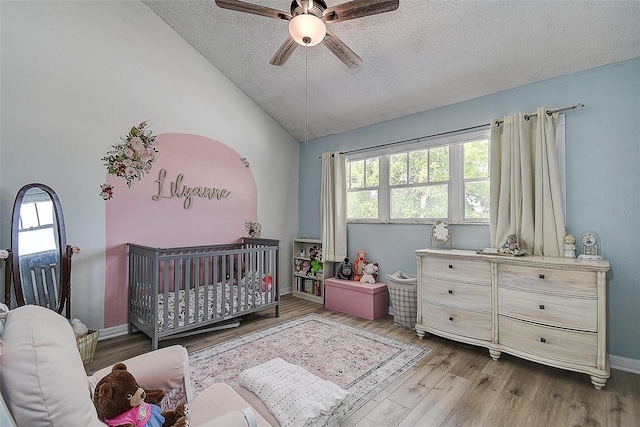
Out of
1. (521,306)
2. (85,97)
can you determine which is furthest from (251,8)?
(521,306)

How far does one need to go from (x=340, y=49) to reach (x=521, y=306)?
93.8 inches

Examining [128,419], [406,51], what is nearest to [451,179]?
[406,51]

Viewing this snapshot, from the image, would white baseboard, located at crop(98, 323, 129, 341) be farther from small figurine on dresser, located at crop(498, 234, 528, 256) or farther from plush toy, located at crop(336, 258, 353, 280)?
A: small figurine on dresser, located at crop(498, 234, 528, 256)

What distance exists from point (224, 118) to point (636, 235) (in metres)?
4.19

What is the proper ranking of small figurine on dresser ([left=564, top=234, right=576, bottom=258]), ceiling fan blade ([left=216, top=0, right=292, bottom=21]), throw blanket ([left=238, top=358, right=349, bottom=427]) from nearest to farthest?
throw blanket ([left=238, top=358, right=349, bottom=427])
ceiling fan blade ([left=216, top=0, right=292, bottom=21])
small figurine on dresser ([left=564, top=234, right=576, bottom=258])

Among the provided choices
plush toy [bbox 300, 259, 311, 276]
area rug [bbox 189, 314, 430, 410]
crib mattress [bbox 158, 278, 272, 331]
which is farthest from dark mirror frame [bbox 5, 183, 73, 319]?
plush toy [bbox 300, 259, 311, 276]

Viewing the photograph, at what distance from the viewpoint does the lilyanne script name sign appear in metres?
3.33

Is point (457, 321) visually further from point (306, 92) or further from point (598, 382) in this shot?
point (306, 92)

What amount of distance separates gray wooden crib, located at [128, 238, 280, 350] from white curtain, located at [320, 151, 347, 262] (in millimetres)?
836

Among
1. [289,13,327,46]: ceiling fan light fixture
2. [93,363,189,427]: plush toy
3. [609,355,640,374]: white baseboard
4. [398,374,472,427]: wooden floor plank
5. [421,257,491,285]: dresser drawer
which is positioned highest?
[289,13,327,46]: ceiling fan light fixture

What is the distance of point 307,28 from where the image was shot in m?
1.84

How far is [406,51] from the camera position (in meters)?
2.81

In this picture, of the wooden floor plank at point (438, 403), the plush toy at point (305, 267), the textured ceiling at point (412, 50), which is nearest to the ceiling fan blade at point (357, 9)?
the textured ceiling at point (412, 50)

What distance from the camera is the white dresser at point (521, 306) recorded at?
2074mm
